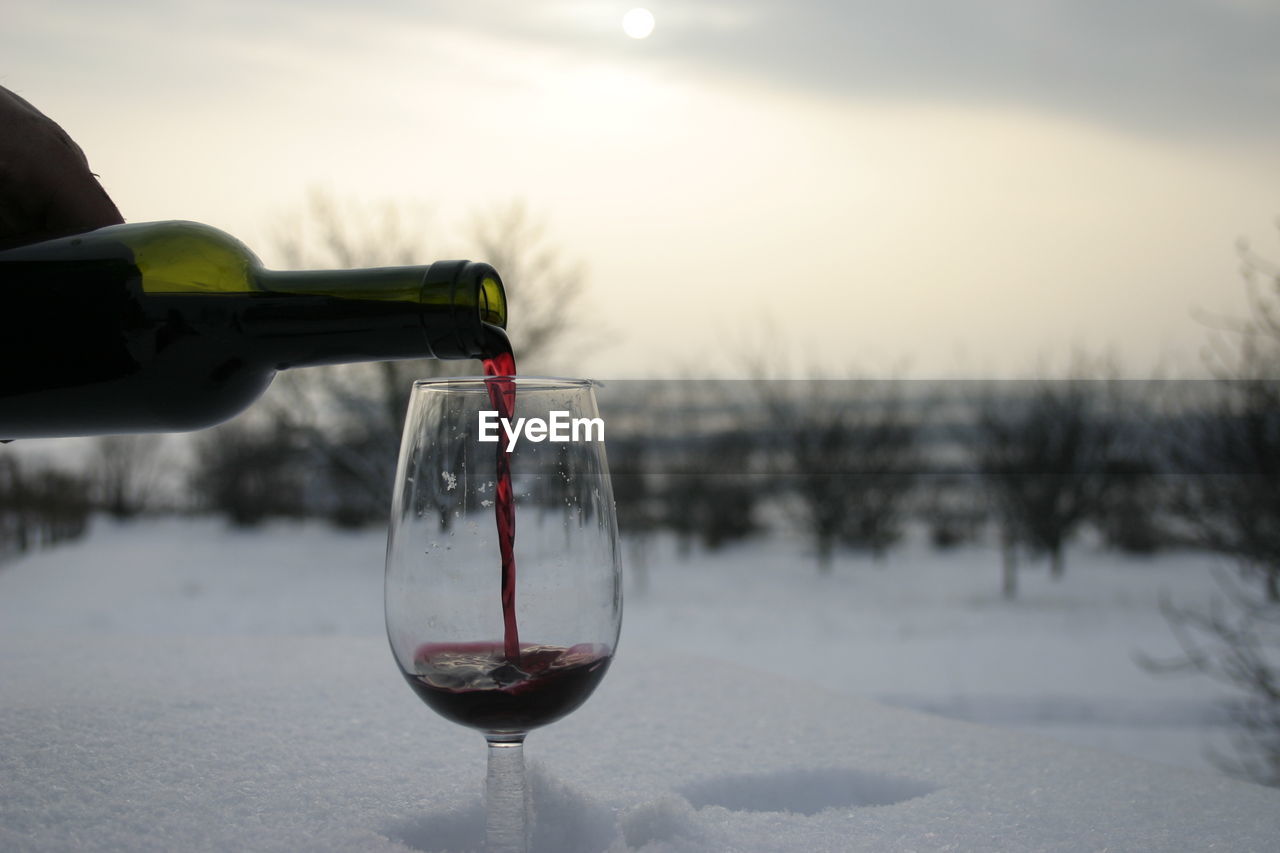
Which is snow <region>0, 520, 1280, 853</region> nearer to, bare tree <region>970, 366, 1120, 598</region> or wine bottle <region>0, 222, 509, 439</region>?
wine bottle <region>0, 222, 509, 439</region>

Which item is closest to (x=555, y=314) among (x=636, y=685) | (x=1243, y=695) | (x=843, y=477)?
(x=843, y=477)

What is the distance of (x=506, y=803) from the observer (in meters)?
0.76

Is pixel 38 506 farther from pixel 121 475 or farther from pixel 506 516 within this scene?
pixel 506 516

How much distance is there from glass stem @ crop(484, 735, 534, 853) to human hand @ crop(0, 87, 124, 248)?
764 mm

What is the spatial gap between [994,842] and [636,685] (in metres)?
0.62

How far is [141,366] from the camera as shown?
3.47 feet

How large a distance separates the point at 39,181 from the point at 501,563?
74cm

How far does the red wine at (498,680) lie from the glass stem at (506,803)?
2 centimetres

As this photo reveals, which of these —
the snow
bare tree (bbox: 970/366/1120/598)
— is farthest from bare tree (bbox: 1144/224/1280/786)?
bare tree (bbox: 970/366/1120/598)

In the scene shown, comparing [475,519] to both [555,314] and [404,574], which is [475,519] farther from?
[555,314]

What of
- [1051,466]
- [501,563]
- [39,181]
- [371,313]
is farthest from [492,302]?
[1051,466]

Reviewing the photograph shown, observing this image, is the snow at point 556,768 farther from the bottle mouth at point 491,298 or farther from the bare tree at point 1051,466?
the bare tree at point 1051,466

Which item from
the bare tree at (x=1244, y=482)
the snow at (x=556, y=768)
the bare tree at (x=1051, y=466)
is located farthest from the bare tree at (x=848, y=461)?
the snow at (x=556, y=768)

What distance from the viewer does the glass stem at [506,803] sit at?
0.75 metres
